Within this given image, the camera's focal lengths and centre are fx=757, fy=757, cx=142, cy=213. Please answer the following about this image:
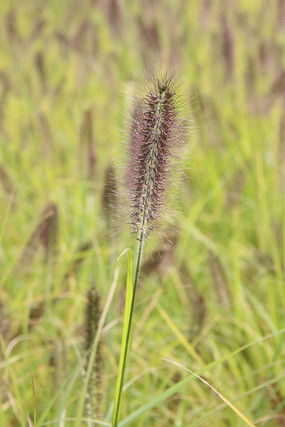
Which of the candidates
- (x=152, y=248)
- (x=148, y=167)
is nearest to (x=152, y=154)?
(x=148, y=167)

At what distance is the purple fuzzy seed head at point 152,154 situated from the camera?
0.99 m

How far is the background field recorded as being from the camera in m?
1.66

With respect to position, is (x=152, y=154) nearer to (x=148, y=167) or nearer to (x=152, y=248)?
(x=148, y=167)

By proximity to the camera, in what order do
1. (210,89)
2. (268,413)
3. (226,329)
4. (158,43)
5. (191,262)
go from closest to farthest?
(268,413) < (226,329) < (191,262) < (158,43) < (210,89)

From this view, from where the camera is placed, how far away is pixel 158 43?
304 centimetres

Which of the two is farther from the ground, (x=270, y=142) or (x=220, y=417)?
(x=270, y=142)

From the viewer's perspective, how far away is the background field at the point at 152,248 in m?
1.66

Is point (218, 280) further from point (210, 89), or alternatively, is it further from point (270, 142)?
point (210, 89)

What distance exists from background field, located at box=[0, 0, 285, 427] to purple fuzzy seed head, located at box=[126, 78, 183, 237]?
99mm

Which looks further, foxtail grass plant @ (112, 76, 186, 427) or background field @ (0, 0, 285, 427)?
background field @ (0, 0, 285, 427)

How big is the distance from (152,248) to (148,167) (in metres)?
0.25

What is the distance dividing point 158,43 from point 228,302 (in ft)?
4.60

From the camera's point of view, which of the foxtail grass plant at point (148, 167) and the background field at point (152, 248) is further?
the background field at point (152, 248)

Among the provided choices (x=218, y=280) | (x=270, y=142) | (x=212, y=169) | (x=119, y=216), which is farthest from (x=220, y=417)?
(x=270, y=142)
